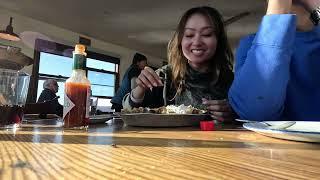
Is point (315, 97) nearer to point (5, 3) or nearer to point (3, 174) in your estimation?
point (3, 174)

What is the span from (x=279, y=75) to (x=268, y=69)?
36mm

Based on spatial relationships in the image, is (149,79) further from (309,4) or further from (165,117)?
(309,4)

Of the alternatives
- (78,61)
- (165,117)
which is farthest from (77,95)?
(165,117)

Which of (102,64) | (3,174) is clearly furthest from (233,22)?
(3,174)

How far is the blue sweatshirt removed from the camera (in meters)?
0.84

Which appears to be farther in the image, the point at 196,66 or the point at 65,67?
the point at 65,67

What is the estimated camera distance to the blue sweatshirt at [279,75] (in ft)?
2.74

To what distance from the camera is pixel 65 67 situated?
682cm

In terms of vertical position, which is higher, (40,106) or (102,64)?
(102,64)

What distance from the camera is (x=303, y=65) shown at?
0.96 meters

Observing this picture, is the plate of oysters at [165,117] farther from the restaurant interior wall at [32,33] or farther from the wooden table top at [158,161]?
the restaurant interior wall at [32,33]

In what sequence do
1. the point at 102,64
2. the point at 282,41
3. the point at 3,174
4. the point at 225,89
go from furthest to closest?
the point at 102,64
the point at 225,89
the point at 282,41
the point at 3,174

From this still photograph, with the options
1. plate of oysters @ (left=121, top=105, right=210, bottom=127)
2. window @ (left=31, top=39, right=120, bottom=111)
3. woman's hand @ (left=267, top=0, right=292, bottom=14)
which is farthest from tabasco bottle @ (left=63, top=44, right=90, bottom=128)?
window @ (left=31, top=39, right=120, bottom=111)

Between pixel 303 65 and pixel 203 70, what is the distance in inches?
19.3
